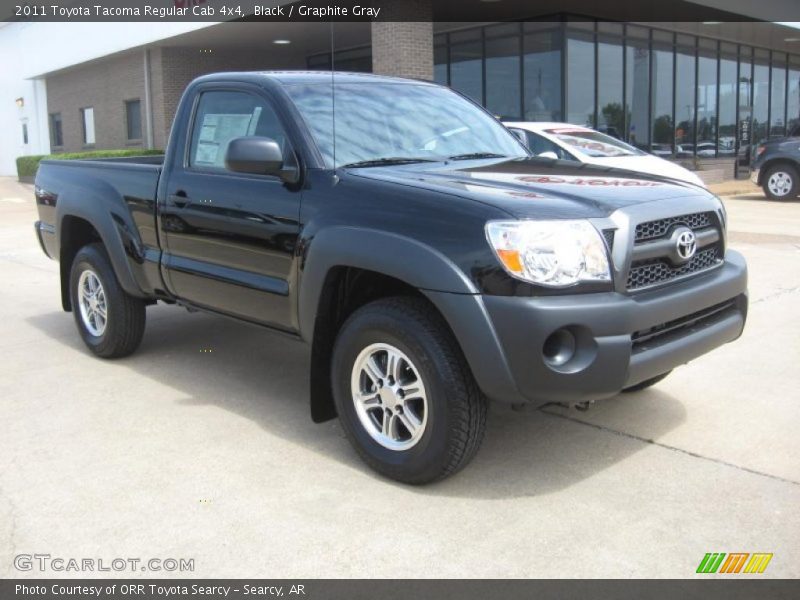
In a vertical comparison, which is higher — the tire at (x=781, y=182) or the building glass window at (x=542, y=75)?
the building glass window at (x=542, y=75)

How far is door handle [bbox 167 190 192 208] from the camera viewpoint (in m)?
4.91

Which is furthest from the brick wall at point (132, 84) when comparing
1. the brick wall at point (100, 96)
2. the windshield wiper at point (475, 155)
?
the windshield wiper at point (475, 155)

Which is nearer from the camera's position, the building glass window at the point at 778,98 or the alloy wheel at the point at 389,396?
the alloy wheel at the point at 389,396

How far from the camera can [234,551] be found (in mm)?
3199

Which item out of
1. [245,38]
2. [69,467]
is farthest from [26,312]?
[245,38]

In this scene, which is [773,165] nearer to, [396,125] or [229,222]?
[396,125]

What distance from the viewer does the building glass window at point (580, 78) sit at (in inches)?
815

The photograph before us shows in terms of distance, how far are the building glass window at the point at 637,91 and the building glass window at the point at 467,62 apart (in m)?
3.95

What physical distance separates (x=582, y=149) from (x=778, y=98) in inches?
837

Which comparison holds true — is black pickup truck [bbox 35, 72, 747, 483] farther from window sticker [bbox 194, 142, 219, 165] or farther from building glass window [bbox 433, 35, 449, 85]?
building glass window [bbox 433, 35, 449, 85]

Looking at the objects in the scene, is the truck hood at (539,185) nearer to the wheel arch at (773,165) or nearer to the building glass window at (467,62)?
the wheel arch at (773,165)

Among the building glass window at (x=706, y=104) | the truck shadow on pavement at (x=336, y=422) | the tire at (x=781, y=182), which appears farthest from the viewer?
the building glass window at (x=706, y=104)

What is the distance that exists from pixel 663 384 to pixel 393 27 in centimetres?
1399

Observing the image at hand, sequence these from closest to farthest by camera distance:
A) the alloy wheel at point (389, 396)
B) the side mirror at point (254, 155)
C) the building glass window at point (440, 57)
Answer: the alloy wheel at point (389, 396), the side mirror at point (254, 155), the building glass window at point (440, 57)
